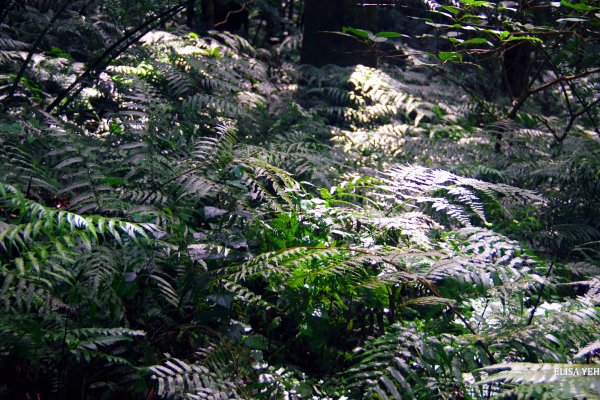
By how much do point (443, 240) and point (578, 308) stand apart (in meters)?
0.75

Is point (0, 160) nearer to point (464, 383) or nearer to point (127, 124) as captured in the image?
point (127, 124)

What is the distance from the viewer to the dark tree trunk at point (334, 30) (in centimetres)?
609

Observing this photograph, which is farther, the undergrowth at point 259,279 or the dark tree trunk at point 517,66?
the dark tree trunk at point 517,66

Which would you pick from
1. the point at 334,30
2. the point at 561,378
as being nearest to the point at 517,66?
the point at 334,30

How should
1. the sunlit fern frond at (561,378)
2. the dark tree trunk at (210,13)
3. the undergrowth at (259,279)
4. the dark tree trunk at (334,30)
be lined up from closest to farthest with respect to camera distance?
1. the sunlit fern frond at (561,378)
2. the undergrowth at (259,279)
3. the dark tree trunk at (334,30)
4. the dark tree trunk at (210,13)

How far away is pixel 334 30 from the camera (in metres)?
6.05

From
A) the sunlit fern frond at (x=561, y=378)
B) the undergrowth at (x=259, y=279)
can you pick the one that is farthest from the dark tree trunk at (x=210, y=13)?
the sunlit fern frond at (x=561, y=378)

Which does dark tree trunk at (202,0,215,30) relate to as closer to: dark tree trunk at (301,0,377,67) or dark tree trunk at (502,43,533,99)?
dark tree trunk at (301,0,377,67)

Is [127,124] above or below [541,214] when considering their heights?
above

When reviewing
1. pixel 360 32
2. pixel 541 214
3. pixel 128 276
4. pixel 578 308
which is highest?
pixel 360 32

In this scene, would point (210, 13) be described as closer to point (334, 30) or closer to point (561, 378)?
point (334, 30)

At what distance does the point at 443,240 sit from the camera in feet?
9.21

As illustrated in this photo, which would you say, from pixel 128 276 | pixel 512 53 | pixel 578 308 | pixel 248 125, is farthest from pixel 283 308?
pixel 512 53

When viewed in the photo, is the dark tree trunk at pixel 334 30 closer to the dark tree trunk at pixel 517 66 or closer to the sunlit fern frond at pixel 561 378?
the dark tree trunk at pixel 517 66
